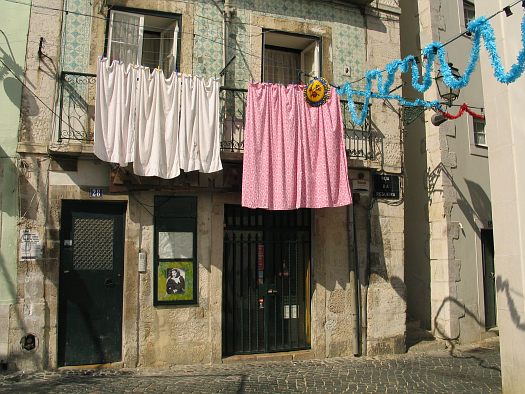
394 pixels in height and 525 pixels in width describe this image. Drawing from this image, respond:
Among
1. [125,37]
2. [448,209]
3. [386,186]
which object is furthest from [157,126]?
[448,209]

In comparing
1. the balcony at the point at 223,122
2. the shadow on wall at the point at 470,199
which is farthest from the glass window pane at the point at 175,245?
the shadow on wall at the point at 470,199

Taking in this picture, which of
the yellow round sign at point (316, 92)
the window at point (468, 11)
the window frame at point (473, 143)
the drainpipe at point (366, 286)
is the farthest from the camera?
the window at point (468, 11)

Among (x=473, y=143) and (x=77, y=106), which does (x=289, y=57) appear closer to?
(x=77, y=106)

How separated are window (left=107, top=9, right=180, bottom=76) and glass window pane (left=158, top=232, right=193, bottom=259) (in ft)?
8.82

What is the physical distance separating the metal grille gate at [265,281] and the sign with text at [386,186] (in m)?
1.40

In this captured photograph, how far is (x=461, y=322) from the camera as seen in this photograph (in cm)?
1008

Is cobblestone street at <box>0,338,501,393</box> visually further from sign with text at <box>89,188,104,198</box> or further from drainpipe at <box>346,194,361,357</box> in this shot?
sign with text at <box>89,188,104,198</box>

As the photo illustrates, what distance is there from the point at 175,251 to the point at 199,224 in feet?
1.92

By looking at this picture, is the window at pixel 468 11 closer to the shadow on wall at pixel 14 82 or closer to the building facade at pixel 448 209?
the building facade at pixel 448 209

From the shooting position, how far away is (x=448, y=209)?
406 inches

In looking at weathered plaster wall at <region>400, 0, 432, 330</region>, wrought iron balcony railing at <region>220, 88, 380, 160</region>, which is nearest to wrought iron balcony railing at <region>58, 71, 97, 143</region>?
wrought iron balcony railing at <region>220, 88, 380, 160</region>

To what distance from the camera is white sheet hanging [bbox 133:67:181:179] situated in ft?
24.0

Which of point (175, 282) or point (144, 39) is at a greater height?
point (144, 39)

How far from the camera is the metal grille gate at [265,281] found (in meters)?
8.47
